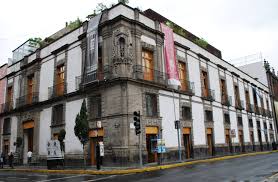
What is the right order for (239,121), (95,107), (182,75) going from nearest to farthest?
(95,107) → (182,75) → (239,121)

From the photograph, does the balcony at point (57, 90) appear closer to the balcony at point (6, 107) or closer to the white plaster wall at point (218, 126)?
the balcony at point (6, 107)

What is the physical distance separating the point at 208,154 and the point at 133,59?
40.9ft

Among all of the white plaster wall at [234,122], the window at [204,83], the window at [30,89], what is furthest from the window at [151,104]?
the white plaster wall at [234,122]

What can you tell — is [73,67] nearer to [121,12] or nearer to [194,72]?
[121,12]

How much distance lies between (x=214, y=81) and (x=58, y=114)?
17.0 metres

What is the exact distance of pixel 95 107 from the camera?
2114 cm

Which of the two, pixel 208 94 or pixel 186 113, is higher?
pixel 208 94

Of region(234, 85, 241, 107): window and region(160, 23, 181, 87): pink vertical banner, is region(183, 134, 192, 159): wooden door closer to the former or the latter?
region(160, 23, 181, 87): pink vertical banner

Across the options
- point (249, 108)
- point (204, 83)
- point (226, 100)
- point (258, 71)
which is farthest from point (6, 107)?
point (258, 71)

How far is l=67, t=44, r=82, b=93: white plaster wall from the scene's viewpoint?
76.6ft

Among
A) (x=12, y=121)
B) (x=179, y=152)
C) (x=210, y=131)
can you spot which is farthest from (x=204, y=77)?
(x=12, y=121)

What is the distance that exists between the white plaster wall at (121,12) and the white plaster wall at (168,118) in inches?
253

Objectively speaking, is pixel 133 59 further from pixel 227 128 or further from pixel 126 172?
pixel 227 128

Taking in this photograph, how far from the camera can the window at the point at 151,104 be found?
21.0 m
